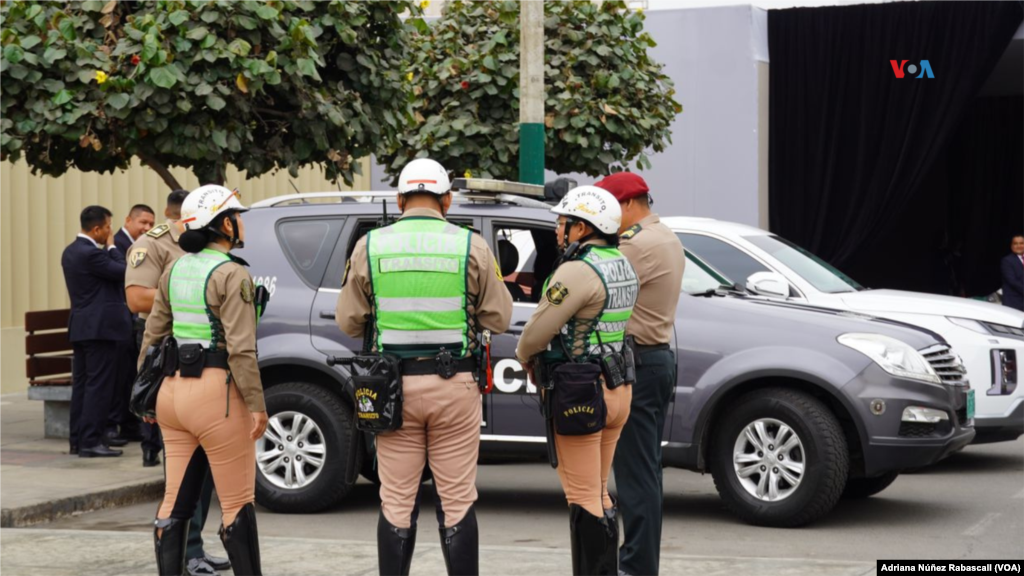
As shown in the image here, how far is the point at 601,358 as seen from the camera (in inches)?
237

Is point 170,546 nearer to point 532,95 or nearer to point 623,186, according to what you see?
point 623,186

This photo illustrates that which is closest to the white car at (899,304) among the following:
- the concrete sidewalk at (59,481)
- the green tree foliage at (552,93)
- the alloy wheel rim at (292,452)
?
the green tree foliage at (552,93)

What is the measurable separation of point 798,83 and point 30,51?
12.6 m

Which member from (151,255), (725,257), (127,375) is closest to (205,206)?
(151,255)

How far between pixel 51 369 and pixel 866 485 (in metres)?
6.66

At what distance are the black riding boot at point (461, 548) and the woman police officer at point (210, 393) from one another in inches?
38.1

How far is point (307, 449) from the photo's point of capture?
8.73 meters

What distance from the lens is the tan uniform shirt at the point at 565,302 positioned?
5.89 meters

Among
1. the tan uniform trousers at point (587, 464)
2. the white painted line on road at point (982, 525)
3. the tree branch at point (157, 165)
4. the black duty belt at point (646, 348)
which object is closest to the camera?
the tan uniform trousers at point (587, 464)

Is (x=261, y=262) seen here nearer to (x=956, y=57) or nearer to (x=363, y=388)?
(x=363, y=388)

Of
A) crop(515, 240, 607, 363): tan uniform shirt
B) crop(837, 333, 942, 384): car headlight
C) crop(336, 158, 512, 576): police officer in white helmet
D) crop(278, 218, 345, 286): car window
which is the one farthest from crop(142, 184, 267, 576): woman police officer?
crop(837, 333, 942, 384): car headlight

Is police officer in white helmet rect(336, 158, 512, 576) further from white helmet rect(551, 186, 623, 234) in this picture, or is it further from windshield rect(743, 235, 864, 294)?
windshield rect(743, 235, 864, 294)

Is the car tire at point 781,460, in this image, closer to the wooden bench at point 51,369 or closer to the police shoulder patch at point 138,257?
the police shoulder patch at point 138,257

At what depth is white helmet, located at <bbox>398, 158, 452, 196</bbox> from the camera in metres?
5.60
